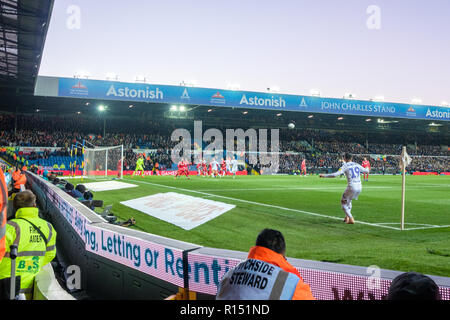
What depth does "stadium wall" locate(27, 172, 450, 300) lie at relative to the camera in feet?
9.63

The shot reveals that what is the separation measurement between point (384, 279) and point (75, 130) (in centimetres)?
5115

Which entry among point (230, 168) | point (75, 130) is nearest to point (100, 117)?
point (75, 130)

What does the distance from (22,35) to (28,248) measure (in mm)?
18557

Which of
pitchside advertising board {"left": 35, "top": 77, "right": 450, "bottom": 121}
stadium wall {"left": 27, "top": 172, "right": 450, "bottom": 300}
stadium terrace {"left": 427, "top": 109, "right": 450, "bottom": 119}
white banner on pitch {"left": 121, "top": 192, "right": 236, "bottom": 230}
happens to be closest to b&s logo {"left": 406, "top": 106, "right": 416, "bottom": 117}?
pitchside advertising board {"left": 35, "top": 77, "right": 450, "bottom": 121}

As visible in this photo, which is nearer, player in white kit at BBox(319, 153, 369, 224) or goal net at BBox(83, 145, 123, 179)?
player in white kit at BBox(319, 153, 369, 224)

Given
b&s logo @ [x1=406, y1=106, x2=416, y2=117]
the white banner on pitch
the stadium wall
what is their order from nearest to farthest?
1. the stadium wall
2. the white banner on pitch
3. b&s logo @ [x1=406, y1=106, x2=416, y2=117]

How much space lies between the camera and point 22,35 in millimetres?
19672

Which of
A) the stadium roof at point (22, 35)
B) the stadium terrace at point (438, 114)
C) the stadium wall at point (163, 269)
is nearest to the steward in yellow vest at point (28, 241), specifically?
Result: the stadium wall at point (163, 269)

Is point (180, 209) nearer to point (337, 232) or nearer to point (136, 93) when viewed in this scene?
point (337, 232)

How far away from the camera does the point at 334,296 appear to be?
9.92 ft

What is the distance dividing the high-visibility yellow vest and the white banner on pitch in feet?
15.3

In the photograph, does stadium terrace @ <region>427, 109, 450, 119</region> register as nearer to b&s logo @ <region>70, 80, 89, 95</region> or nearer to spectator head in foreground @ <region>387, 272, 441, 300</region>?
b&s logo @ <region>70, 80, 89, 95</region>
